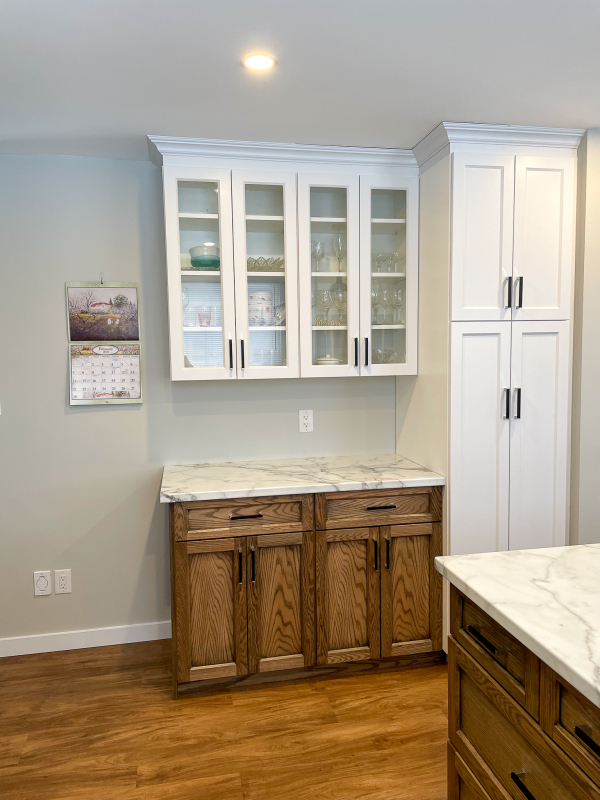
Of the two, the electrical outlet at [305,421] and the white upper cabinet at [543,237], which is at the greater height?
the white upper cabinet at [543,237]

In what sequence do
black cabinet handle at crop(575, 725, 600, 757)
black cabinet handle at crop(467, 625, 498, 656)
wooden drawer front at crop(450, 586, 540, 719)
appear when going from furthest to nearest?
black cabinet handle at crop(467, 625, 498, 656), wooden drawer front at crop(450, 586, 540, 719), black cabinet handle at crop(575, 725, 600, 757)

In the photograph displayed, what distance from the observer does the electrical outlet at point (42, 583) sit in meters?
3.00

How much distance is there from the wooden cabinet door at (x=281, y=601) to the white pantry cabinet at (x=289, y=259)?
2.68 ft

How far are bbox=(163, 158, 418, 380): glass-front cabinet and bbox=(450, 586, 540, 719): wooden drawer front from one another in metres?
1.57

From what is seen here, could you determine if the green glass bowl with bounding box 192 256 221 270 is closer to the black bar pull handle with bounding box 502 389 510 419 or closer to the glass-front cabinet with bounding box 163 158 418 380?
the glass-front cabinet with bounding box 163 158 418 380

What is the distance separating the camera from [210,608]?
261 centimetres

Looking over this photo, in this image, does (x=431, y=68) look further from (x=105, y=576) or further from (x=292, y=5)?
(x=105, y=576)

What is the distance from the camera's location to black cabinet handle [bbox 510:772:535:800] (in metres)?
1.29

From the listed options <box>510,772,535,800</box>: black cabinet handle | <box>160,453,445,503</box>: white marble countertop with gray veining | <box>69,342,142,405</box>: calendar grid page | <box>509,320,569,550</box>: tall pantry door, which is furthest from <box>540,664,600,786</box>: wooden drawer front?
<box>69,342,142,405</box>: calendar grid page

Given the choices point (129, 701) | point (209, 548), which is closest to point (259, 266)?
point (209, 548)

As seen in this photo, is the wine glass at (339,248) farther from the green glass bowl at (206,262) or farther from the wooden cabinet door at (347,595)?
the wooden cabinet door at (347,595)

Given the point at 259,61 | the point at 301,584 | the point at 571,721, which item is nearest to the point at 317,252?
the point at 259,61

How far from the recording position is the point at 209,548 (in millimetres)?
2592

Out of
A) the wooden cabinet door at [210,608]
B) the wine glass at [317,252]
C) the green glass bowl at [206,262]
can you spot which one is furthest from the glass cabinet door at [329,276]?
the wooden cabinet door at [210,608]
